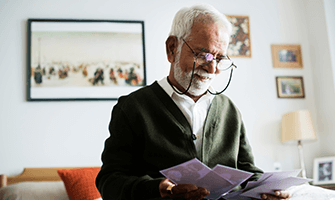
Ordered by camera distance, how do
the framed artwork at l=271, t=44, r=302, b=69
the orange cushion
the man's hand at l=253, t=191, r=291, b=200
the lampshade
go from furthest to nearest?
the framed artwork at l=271, t=44, r=302, b=69 → the lampshade → the orange cushion → the man's hand at l=253, t=191, r=291, b=200

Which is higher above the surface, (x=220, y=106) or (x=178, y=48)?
(x=178, y=48)

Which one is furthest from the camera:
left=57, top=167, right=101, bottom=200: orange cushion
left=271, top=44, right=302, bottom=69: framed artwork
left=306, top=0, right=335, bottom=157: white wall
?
left=271, top=44, right=302, bottom=69: framed artwork

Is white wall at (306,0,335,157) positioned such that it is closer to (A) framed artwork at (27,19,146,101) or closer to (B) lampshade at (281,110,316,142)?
(B) lampshade at (281,110,316,142)

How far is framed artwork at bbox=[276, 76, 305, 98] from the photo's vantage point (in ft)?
10.6

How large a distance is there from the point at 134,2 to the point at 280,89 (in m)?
1.70

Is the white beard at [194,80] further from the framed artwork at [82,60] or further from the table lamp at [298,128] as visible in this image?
the table lamp at [298,128]

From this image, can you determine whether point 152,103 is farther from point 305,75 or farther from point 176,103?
point 305,75

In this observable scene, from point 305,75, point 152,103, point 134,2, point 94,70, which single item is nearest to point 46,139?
point 94,70

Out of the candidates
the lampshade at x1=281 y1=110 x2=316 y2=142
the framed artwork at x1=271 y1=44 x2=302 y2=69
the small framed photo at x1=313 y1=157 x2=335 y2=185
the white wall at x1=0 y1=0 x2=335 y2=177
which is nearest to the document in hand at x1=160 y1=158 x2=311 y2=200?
the white wall at x1=0 y1=0 x2=335 y2=177

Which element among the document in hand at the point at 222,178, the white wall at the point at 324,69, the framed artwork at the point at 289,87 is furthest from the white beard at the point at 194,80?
the white wall at the point at 324,69

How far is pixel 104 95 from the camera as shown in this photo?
2.87m

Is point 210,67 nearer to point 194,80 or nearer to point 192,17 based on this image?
point 194,80

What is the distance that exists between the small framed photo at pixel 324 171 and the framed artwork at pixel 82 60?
6.12 feet

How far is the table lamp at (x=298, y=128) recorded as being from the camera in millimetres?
2938
